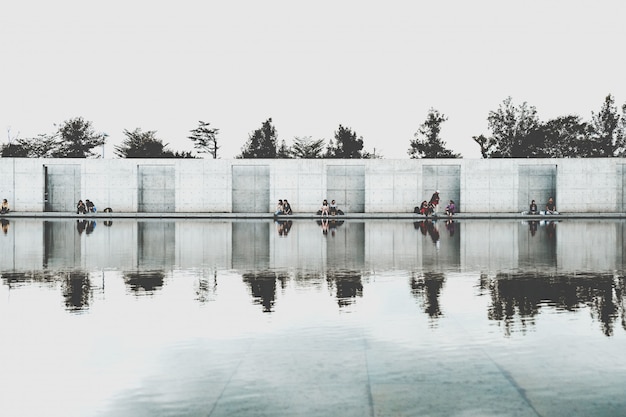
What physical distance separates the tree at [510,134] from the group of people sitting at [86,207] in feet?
202

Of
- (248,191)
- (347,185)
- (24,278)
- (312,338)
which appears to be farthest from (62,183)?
(312,338)

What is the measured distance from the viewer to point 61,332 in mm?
7148

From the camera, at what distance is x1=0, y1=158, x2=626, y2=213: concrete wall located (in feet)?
149

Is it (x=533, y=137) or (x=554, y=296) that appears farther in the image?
(x=533, y=137)

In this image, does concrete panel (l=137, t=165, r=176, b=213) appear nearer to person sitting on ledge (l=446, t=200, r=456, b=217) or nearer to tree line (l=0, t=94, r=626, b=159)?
person sitting on ledge (l=446, t=200, r=456, b=217)

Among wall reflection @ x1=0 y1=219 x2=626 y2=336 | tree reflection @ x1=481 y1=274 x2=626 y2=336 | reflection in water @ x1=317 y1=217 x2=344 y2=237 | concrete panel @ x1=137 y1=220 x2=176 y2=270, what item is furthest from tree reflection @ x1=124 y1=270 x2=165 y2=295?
reflection in water @ x1=317 y1=217 x2=344 y2=237

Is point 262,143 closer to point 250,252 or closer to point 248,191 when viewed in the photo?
point 248,191

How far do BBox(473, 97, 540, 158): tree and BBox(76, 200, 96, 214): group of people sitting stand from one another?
6156cm

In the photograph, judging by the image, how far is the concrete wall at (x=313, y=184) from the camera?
45.5 metres

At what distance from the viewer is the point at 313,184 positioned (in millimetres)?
45562

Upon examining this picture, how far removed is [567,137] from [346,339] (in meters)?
94.6

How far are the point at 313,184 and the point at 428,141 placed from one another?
161 ft

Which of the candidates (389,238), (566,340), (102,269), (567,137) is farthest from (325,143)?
(566,340)

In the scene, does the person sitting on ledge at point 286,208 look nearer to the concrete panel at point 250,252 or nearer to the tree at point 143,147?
the concrete panel at point 250,252
